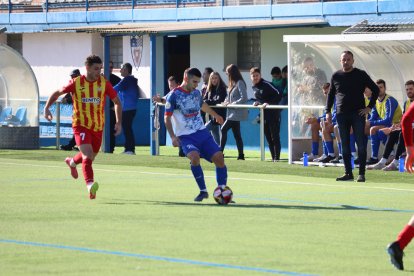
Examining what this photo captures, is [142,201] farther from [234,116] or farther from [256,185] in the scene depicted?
[234,116]

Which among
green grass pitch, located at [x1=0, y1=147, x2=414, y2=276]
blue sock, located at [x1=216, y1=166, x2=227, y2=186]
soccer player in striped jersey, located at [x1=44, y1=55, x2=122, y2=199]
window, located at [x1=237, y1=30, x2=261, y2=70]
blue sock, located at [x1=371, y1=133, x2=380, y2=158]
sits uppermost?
window, located at [x1=237, y1=30, x2=261, y2=70]

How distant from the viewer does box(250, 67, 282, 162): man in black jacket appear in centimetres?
2453

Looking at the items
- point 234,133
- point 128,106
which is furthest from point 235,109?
point 128,106

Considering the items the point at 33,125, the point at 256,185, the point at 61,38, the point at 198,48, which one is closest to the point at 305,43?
the point at 256,185

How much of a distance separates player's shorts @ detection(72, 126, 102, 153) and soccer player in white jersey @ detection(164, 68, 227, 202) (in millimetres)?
1103

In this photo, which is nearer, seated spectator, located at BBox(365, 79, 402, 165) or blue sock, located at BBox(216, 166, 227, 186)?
blue sock, located at BBox(216, 166, 227, 186)

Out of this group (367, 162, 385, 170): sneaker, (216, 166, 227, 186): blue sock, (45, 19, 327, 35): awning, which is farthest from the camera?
(45, 19, 327, 35): awning

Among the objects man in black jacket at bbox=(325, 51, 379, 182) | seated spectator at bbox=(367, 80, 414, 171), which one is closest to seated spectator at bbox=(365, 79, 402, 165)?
seated spectator at bbox=(367, 80, 414, 171)

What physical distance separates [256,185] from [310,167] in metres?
4.47

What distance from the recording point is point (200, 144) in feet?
50.6

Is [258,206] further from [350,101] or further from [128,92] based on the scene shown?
[128,92]

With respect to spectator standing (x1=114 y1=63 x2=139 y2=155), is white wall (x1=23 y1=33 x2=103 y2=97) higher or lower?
higher

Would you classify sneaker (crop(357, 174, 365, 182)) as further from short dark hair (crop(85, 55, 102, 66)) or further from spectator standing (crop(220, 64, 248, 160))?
spectator standing (crop(220, 64, 248, 160))

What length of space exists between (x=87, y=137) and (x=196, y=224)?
3749mm
